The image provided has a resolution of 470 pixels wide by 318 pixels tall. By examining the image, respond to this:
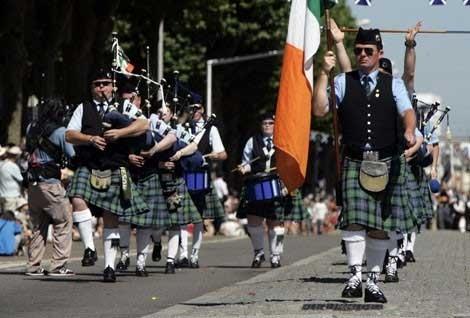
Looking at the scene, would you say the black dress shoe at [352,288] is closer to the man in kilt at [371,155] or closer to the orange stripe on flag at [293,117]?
the man in kilt at [371,155]

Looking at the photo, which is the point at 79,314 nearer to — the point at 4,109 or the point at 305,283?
the point at 305,283

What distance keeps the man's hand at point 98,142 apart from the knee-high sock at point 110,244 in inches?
31.2

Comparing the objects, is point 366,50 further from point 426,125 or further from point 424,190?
point 426,125

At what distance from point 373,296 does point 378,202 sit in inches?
24.9

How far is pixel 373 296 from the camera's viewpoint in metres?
11.1

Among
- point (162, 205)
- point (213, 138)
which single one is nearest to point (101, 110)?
point (162, 205)

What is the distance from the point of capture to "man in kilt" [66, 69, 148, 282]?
14.7 metres

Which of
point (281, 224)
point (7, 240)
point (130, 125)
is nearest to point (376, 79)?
point (130, 125)

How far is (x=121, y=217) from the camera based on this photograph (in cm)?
1486

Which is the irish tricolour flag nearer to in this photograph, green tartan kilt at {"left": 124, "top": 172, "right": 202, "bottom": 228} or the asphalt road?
the asphalt road

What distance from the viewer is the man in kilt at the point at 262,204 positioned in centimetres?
1803

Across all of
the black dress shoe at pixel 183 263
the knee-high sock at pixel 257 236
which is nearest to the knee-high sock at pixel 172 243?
the black dress shoe at pixel 183 263

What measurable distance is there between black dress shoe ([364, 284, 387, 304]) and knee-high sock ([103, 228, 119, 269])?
4.06m

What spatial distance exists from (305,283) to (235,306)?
8.15 feet
